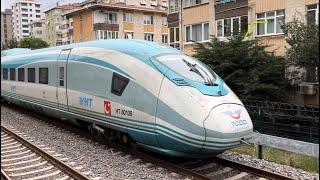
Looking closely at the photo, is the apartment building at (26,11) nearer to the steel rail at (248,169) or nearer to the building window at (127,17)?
the steel rail at (248,169)

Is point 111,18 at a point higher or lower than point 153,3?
lower

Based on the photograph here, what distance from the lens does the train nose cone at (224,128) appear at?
7.61m

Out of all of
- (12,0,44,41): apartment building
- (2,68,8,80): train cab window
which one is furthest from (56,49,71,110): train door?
(2,68,8,80): train cab window

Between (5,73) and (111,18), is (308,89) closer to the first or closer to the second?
(5,73)

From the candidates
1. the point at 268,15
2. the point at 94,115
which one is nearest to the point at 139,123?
the point at 94,115

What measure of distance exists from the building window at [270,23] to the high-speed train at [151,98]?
13.4m

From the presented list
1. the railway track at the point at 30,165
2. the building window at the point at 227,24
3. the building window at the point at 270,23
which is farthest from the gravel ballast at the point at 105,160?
the building window at the point at 227,24

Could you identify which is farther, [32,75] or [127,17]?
[127,17]

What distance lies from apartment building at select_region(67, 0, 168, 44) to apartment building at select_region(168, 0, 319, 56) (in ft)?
76.0

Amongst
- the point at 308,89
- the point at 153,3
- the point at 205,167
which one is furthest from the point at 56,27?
the point at 205,167

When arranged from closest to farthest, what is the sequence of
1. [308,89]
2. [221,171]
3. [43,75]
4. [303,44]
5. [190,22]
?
[221,171]
[43,75]
[303,44]
[308,89]
[190,22]

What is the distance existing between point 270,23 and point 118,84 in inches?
613

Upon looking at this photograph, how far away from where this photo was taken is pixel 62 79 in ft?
41.5

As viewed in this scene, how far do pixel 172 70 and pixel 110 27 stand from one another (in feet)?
157
